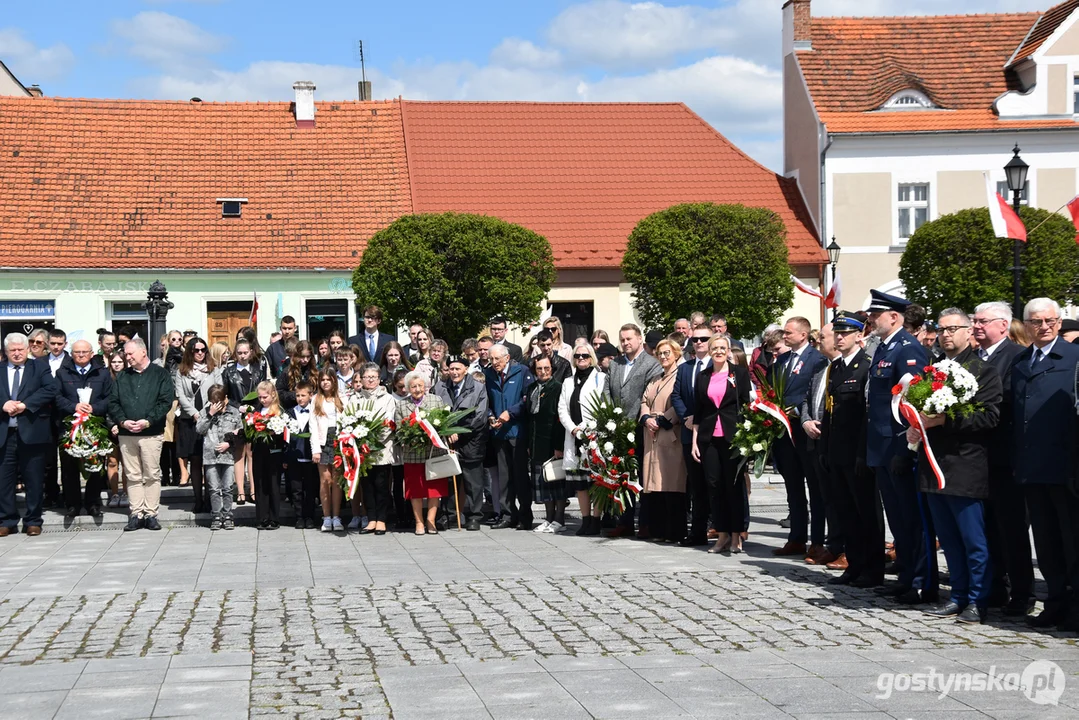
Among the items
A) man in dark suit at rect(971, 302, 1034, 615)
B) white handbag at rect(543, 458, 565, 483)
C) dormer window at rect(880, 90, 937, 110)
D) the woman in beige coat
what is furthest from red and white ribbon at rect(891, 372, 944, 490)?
dormer window at rect(880, 90, 937, 110)

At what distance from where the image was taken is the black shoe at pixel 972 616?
8.27 meters

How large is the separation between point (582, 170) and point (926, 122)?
32.4 feet

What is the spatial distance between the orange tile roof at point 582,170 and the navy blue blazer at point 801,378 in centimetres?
2333

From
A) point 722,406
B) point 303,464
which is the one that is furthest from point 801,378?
point 303,464

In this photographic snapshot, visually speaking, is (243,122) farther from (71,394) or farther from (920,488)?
(920,488)

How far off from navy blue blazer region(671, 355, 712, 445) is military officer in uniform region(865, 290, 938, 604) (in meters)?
2.59

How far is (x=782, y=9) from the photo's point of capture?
39031mm

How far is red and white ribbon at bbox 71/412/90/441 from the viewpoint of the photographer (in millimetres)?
14273

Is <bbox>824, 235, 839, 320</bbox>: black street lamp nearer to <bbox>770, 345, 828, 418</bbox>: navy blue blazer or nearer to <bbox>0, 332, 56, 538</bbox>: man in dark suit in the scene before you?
<bbox>770, 345, 828, 418</bbox>: navy blue blazer

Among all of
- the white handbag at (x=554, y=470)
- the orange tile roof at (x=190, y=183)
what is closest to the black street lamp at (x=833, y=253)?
the orange tile roof at (x=190, y=183)

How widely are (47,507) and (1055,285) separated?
21.4m

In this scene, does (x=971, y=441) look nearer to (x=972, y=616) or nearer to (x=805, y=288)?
(x=972, y=616)

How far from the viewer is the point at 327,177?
35.2 meters

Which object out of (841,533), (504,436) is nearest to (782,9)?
(504,436)
